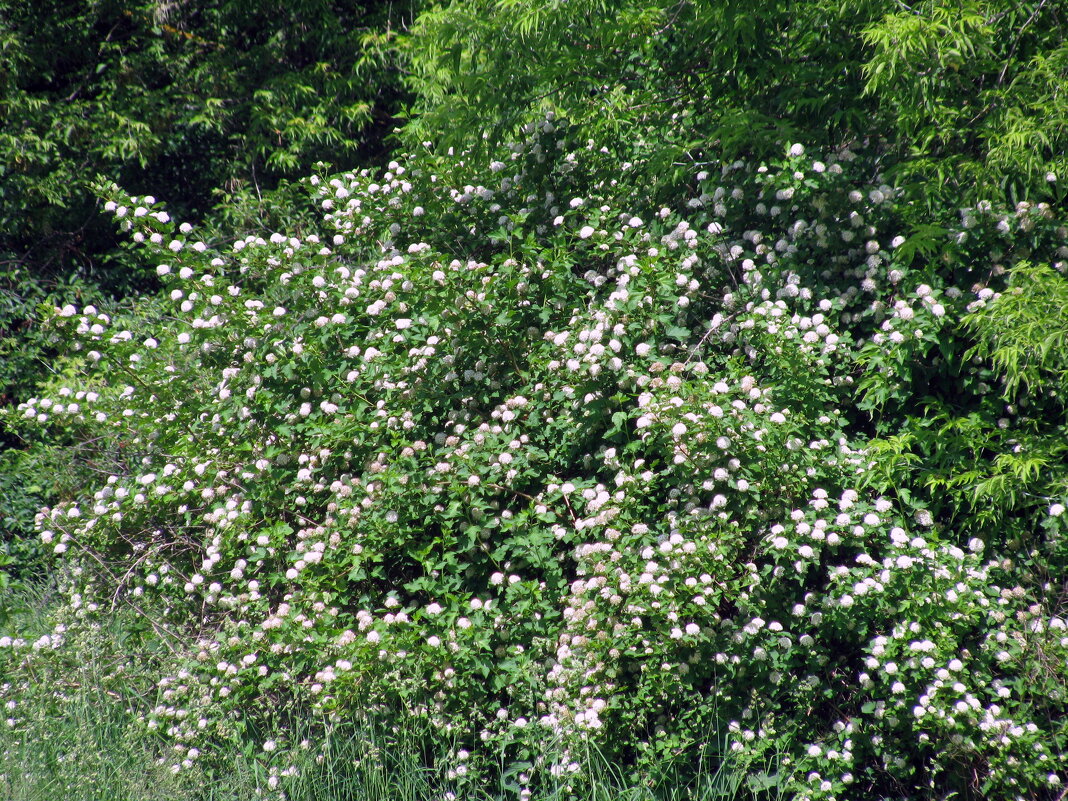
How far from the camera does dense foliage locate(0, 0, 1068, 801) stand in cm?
306

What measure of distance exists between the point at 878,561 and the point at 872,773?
745mm

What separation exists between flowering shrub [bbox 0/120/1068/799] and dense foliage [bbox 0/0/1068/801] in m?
0.02

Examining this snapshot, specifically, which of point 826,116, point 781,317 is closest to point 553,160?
point 826,116

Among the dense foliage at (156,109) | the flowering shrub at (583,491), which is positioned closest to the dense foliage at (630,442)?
the flowering shrub at (583,491)

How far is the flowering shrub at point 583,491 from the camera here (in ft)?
9.99

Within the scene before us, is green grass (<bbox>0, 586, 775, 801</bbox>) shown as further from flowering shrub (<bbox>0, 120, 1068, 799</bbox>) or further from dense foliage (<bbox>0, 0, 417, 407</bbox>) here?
dense foliage (<bbox>0, 0, 417, 407</bbox>)

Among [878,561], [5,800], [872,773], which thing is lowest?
[5,800]

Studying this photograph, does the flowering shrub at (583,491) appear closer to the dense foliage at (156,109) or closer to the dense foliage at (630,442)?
the dense foliage at (630,442)

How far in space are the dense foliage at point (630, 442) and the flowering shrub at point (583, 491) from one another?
0.02m

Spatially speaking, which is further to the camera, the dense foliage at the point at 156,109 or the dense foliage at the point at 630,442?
the dense foliage at the point at 156,109

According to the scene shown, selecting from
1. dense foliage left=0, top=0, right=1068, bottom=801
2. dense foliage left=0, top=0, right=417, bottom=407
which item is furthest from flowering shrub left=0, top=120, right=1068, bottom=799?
dense foliage left=0, top=0, right=417, bottom=407

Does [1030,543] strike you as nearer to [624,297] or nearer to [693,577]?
[693,577]

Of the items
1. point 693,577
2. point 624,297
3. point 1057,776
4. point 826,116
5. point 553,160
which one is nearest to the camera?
point 1057,776

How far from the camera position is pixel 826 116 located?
13.3ft
